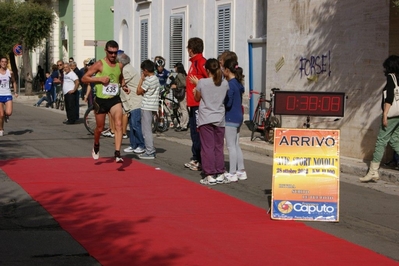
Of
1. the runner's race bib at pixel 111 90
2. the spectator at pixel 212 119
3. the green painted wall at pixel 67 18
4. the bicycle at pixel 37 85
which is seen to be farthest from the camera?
the bicycle at pixel 37 85

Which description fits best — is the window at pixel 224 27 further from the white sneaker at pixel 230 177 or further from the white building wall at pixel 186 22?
the white sneaker at pixel 230 177

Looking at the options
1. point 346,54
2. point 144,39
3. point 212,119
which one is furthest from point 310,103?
point 144,39

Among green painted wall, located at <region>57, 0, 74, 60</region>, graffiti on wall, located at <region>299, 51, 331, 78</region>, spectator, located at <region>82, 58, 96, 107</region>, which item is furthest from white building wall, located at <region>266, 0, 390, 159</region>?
green painted wall, located at <region>57, 0, 74, 60</region>

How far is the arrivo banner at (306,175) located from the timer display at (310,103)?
1.14 feet

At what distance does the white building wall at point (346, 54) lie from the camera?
14188 mm

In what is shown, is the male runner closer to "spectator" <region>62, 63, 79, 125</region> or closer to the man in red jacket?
the man in red jacket

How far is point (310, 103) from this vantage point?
9906 mm

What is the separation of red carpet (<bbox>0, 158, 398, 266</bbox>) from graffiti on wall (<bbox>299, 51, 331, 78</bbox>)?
4.52 metres

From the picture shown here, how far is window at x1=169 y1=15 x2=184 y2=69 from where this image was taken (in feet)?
93.5

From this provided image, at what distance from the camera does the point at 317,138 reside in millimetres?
9648

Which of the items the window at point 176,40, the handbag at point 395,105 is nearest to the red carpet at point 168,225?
the handbag at point 395,105

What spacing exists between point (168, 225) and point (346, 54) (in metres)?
7.20

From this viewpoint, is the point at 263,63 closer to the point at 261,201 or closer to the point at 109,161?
the point at 109,161

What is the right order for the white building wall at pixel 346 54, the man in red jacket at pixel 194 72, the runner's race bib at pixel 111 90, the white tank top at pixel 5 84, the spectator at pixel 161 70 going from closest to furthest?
the man in red jacket at pixel 194 72 → the runner's race bib at pixel 111 90 → the white building wall at pixel 346 54 → the white tank top at pixel 5 84 → the spectator at pixel 161 70
